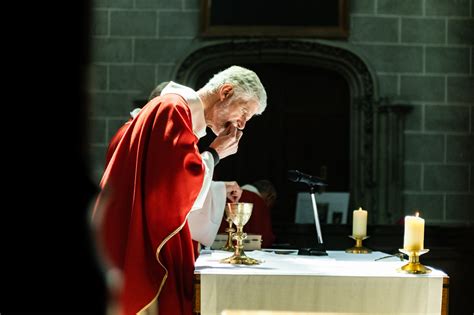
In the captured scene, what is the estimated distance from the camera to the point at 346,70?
811cm

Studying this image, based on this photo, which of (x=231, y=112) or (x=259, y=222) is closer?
(x=231, y=112)

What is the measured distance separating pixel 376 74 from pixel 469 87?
3.12ft

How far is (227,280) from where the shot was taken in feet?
8.67

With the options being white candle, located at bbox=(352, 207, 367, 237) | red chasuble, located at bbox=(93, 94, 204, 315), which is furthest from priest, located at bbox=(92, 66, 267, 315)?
white candle, located at bbox=(352, 207, 367, 237)

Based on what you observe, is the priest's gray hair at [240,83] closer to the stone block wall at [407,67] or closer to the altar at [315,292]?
the altar at [315,292]

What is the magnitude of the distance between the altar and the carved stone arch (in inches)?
207

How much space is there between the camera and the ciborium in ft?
9.52

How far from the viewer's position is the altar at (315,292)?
2.65 m

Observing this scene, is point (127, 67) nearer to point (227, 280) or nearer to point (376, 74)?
point (376, 74)

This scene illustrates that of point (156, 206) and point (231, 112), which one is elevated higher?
point (231, 112)

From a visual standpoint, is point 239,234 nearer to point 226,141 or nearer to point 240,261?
point 240,261

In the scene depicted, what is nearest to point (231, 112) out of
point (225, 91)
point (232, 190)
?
point (225, 91)

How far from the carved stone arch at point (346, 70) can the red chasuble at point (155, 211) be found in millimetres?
5072

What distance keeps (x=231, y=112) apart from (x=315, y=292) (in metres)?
0.94
